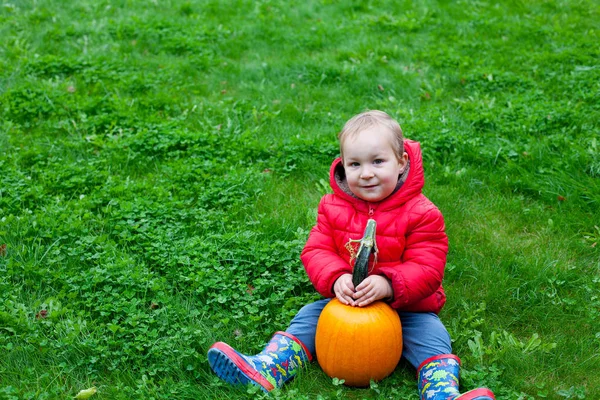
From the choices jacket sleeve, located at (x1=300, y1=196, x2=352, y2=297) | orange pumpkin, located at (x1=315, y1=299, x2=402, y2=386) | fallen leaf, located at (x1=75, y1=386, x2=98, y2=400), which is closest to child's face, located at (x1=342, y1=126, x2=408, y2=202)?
jacket sleeve, located at (x1=300, y1=196, x2=352, y2=297)

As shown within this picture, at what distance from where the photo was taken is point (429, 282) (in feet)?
12.6

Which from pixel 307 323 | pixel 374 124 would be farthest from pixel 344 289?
pixel 374 124

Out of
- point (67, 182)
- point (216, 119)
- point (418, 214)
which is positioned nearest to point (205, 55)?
point (216, 119)

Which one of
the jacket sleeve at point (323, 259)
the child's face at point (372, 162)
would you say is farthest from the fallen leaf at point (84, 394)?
the child's face at point (372, 162)

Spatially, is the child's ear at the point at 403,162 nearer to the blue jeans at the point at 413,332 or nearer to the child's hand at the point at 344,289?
the child's hand at the point at 344,289

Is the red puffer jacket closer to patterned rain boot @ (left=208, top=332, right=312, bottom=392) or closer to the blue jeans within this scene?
the blue jeans

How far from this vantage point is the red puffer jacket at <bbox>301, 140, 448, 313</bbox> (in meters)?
3.84

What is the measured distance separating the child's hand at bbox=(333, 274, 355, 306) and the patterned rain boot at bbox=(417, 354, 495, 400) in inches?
21.1

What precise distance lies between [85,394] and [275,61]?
524 centimetres

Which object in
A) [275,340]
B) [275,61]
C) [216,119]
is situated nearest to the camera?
[275,340]

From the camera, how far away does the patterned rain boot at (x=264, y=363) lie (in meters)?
3.65

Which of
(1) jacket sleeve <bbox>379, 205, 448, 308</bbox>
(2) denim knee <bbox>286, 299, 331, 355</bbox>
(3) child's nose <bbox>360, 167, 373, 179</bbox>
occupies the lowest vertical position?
(2) denim knee <bbox>286, 299, 331, 355</bbox>

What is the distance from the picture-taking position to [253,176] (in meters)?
5.75

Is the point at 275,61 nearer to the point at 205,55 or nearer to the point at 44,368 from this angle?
the point at 205,55
